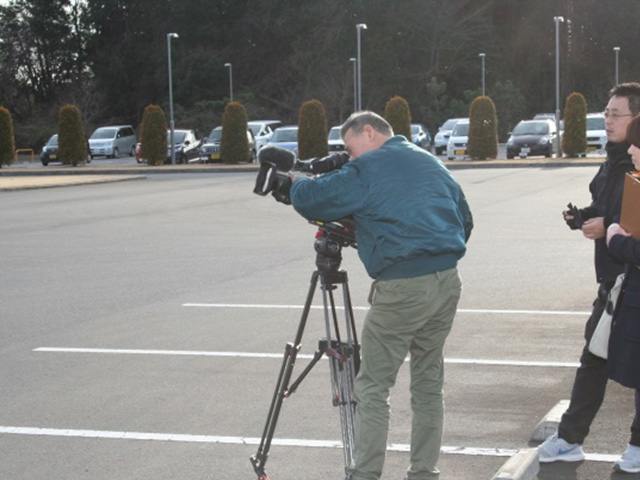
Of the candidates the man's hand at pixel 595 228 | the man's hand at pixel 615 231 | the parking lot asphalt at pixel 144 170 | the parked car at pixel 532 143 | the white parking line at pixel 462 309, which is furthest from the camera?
the parked car at pixel 532 143

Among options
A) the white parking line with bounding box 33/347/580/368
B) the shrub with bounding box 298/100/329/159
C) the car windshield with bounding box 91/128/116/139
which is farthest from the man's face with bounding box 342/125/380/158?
the car windshield with bounding box 91/128/116/139

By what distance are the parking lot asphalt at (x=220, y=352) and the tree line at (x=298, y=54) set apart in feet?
177

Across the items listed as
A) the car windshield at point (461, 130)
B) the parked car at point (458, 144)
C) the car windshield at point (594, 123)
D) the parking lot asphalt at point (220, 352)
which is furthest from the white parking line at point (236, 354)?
the car windshield at point (594, 123)

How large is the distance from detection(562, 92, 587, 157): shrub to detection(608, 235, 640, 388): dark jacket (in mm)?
38831

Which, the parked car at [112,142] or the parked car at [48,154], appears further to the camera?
the parked car at [112,142]

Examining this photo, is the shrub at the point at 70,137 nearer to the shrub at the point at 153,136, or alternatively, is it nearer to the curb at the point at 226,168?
the shrub at the point at 153,136

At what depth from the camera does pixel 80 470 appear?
19.0 ft

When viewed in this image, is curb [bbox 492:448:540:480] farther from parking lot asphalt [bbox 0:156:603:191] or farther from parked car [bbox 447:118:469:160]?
parked car [bbox 447:118:469:160]

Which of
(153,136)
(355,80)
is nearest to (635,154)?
(153,136)

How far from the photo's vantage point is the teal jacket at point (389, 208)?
4.86 m

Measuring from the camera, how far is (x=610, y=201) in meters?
5.63

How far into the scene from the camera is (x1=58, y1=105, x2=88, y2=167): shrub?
45.5m

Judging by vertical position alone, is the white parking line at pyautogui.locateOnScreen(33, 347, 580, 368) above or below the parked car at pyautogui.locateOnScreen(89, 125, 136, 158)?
above

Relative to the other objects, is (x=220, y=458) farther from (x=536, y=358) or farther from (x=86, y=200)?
(x=86, y=200)
